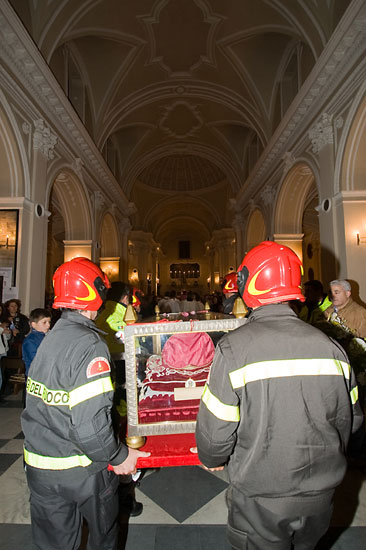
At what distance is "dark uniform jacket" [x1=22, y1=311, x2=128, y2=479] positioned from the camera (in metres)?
1.32

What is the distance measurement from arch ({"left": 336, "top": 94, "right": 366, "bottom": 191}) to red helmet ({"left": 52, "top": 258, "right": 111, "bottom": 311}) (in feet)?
19.6

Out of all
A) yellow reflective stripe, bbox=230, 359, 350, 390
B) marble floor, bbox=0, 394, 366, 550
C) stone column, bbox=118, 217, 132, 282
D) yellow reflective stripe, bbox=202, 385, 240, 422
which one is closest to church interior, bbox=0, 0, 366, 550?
marble floor, bbox=0, 394, 366, 550

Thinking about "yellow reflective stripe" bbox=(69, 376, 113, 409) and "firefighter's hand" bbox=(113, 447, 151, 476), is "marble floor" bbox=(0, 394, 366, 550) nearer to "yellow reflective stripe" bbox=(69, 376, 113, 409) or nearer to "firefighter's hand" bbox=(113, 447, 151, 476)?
"firefighter's hand" bbox=(113, 447, 151, 476)

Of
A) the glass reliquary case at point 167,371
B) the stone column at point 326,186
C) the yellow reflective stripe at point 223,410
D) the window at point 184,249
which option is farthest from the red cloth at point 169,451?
the window at point 184,249

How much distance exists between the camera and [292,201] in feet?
30.9

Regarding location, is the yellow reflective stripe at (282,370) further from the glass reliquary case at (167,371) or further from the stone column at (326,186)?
the stone column at (326,186)

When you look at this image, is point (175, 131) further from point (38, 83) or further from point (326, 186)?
point (326, 186)

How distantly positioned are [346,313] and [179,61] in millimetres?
10506

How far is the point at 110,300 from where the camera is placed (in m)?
3.42

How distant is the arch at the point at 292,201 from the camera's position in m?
8.77

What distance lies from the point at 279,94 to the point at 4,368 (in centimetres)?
1084

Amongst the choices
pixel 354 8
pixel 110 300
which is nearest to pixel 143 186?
pixel 354 8

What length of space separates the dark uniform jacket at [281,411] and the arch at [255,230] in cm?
1212

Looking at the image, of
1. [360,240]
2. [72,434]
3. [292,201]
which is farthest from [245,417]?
[292,201]
